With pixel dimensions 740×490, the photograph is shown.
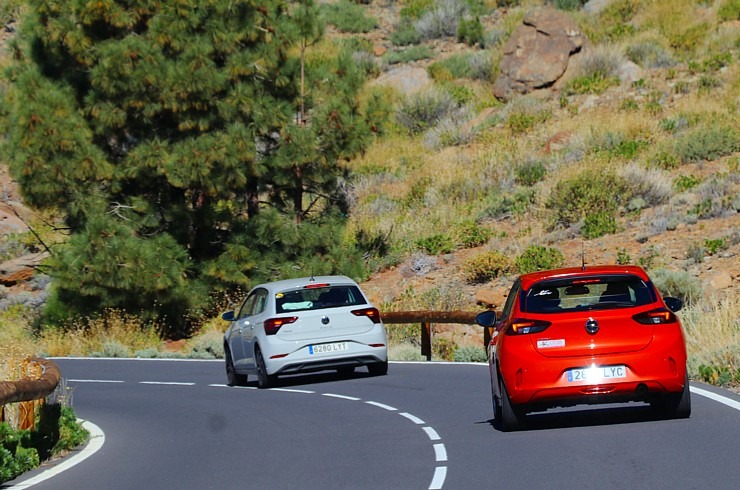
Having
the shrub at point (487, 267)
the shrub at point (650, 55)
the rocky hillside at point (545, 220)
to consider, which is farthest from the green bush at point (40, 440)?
the shrub at point (650, 55)

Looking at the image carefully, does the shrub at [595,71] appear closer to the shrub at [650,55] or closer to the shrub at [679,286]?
the shrub at [650,55]

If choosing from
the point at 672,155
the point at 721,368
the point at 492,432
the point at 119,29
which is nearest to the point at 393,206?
the point at 672,155

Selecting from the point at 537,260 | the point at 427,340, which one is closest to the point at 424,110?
the point at 537,260

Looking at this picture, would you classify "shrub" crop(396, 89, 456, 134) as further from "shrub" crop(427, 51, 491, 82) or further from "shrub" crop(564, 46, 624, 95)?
"shrub" crop(564, 46, 624, 95)

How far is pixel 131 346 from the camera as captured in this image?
33.5 meters

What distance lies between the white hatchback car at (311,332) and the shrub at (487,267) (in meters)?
13.8

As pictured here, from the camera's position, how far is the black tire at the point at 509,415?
13688 millimetres

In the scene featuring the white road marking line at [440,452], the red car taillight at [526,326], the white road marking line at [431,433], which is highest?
the red car taillight at [526,326]

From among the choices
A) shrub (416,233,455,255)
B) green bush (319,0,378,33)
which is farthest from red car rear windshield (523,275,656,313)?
green bush (319,0,378,33)

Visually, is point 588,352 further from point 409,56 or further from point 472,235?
point 409,56

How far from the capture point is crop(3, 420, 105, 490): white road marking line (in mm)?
12419

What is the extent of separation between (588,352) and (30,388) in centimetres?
524

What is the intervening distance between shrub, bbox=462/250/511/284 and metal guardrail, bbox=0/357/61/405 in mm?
21651

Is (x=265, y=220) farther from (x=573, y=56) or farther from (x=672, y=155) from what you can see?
(x=573, y=56)
